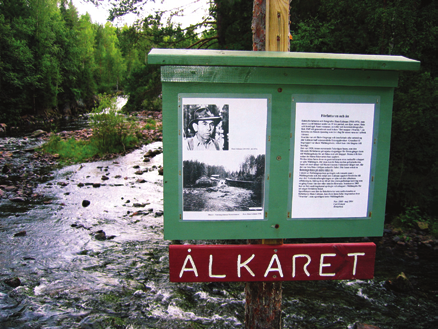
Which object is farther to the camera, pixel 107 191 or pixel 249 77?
pixel 107 191

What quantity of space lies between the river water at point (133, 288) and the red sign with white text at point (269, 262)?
2.51 metres

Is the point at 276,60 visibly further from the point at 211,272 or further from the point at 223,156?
the point at 211,272

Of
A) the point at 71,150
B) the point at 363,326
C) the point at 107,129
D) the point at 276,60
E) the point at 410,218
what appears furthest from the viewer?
the point at 107,129

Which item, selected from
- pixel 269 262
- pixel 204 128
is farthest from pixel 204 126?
pixel 269 262

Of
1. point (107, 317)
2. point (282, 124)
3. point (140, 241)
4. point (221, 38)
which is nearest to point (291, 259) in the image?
point (282, 124)

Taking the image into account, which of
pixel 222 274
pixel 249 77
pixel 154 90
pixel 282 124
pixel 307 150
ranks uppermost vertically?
pixel 154 90

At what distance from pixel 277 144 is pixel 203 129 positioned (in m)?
0.46

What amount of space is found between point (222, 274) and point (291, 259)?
17.7 inches

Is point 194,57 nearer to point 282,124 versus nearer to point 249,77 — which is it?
point 249,77

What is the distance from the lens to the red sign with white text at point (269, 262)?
6.92 feet

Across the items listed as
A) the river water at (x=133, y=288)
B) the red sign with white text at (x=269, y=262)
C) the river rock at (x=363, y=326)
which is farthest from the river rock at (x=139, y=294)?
the red sign with white text at (x=269, y=262)

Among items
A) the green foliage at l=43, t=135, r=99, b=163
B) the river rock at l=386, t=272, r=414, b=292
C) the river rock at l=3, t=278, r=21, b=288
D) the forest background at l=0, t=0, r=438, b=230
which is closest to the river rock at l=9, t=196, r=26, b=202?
the river rock at l=3, t=278, r=21, b=288

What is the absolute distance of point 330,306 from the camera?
480 cm

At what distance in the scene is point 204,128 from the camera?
2.01 metres
